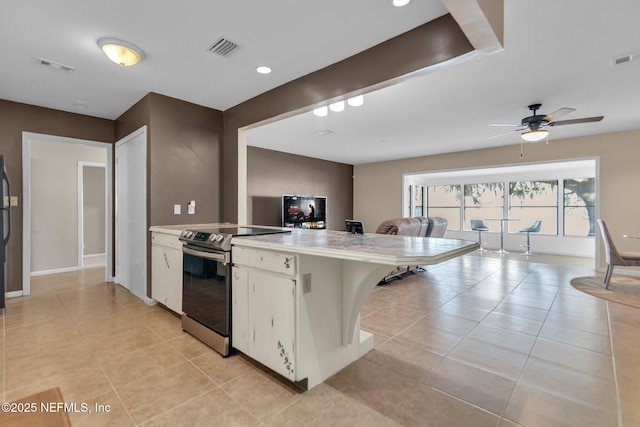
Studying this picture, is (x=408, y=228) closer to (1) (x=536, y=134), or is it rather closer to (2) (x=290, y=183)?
(1) (x=536, y=134)

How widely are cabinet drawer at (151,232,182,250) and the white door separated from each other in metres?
0.25

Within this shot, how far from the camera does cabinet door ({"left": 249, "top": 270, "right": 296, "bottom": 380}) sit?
1.90 m

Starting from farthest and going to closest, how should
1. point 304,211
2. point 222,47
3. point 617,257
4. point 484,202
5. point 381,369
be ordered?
point 484,202
point 304,211
point 617,257
point 222,47
point 381,369

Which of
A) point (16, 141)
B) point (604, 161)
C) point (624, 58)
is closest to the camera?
point (624, 58)

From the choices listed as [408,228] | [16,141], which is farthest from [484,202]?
[16,141]

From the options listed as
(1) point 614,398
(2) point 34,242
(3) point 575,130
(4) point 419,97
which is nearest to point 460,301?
(1) point 614,398

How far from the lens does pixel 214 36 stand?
249cm

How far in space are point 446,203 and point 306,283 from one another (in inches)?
361

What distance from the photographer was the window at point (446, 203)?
9688mm

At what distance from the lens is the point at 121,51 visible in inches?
102

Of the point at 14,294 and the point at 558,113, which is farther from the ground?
the point at 558,113

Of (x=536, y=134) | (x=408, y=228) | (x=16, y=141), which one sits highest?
(x=536, y=134)

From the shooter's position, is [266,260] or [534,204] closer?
[266,260]

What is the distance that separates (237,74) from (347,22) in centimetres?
137
